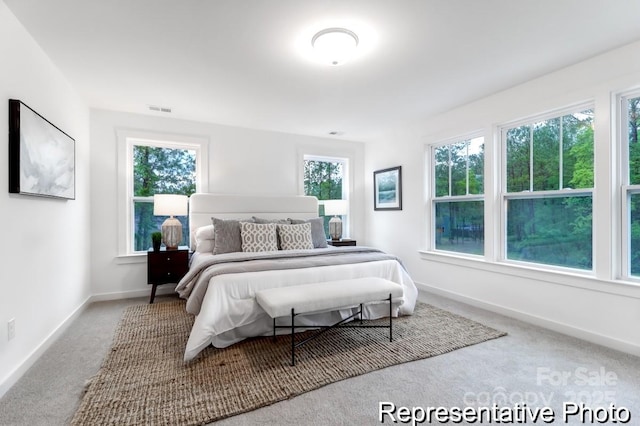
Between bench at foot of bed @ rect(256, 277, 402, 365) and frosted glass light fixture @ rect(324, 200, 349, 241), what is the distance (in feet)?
6.87

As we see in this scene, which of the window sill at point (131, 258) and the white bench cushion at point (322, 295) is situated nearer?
the white bench cushion at point (322, 295)

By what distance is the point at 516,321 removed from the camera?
306 cm

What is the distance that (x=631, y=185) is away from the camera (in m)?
2.44

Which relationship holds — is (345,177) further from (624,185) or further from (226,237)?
(624,185)

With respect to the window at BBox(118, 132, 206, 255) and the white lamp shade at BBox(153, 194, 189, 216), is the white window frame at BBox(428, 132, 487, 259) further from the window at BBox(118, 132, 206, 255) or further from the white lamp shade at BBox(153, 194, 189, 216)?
the white lamp shade at BBox(153, 194, 189, 216)

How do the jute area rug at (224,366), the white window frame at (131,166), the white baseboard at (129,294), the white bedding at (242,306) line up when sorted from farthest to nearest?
the white window frame at (131,166) < the white baseboard at (129,294) < the white bedding at (242,306) < the jute area rug at (224,366)

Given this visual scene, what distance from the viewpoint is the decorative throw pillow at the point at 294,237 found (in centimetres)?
376

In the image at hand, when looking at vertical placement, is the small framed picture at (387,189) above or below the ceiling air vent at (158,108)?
below

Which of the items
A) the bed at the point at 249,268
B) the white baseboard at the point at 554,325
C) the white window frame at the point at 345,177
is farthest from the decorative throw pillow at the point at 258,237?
the white baseboard at the point at 554,325

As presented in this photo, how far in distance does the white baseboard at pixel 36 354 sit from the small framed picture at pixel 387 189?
164 inches

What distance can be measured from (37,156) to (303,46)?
6.98 feet

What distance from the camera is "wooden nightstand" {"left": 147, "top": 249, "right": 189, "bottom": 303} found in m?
3.63

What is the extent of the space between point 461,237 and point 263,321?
2709mm

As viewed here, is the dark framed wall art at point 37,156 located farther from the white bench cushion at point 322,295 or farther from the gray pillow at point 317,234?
the gray pillow at point 317,234
